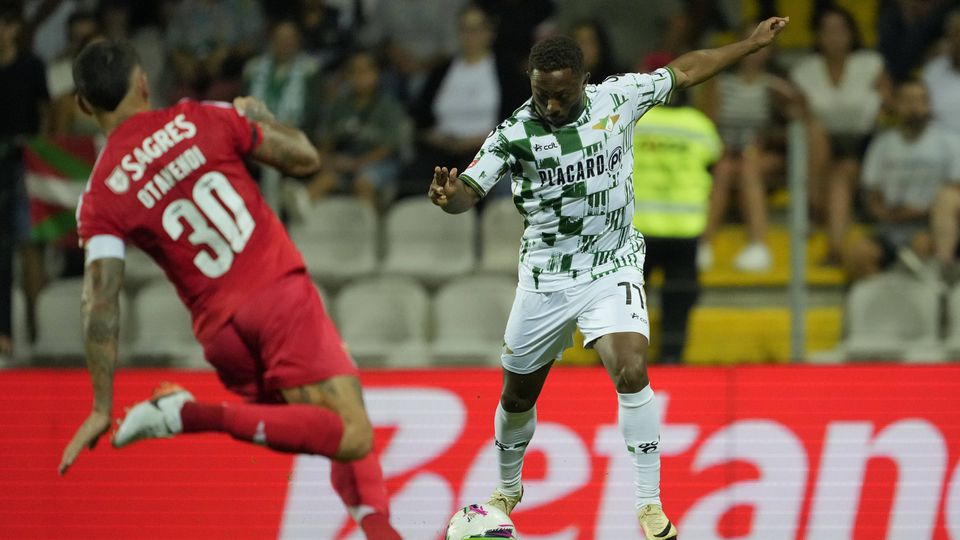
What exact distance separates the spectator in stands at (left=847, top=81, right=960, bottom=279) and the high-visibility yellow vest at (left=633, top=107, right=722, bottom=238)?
1.32m

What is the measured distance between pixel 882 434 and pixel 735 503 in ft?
2.66

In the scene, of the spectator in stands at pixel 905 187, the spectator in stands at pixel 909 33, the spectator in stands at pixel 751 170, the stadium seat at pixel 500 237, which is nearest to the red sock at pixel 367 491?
the stadium seat at pixel 500 237

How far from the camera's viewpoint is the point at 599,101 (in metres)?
6.02

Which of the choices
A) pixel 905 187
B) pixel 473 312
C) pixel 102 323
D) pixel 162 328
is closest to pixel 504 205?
pixel 473 312

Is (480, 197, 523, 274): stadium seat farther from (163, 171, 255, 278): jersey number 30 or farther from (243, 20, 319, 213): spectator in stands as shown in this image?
(163, 171, 255, 278): jersey number 30

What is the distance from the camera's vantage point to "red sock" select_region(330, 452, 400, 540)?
5504 mm

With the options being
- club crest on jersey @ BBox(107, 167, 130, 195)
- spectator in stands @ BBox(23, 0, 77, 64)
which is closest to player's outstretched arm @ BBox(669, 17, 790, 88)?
club crest on jersey @ BBox(107, 167, 130, 195)

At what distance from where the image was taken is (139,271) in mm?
9438

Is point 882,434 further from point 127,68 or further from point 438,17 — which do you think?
point 438,17

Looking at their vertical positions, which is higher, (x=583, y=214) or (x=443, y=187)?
(x=443, y=187)

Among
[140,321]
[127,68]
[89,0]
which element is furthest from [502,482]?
[89,0]

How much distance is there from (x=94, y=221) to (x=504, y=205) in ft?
13.8

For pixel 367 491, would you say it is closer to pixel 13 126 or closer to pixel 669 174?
pixel 669 174

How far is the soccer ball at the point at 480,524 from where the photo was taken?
6.24 m
